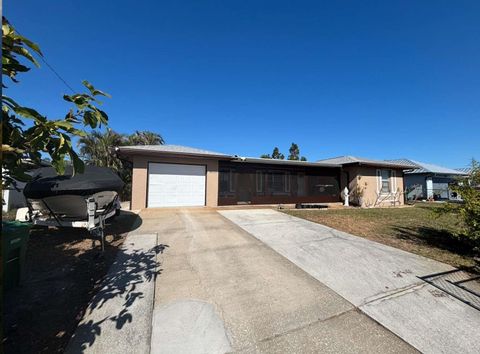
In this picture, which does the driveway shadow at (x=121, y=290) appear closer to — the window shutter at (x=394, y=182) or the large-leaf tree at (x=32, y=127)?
the large-leaf tree at (x=32, y=127)

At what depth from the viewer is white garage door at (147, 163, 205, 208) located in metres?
11.7

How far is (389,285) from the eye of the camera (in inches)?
152

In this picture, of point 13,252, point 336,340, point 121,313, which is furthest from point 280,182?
point 13,252

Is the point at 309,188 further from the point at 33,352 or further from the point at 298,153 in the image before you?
the point at 298,153

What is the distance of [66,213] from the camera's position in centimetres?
536

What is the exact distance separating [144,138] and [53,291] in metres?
19.2

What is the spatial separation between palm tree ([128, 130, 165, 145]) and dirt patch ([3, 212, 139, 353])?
15.4m

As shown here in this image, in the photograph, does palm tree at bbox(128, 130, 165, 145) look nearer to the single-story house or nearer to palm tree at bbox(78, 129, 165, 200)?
palm tree at bbox(78, 129, 165, 200)

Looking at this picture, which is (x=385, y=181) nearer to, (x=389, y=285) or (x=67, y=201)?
(x=389, y=285)

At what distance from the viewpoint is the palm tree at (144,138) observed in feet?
66.4

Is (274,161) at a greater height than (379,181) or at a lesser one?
greater

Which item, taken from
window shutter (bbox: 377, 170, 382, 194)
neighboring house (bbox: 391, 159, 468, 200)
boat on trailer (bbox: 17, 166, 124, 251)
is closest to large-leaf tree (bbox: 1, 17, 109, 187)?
boat on trailer (bbox: 17, 166, 124, 251)

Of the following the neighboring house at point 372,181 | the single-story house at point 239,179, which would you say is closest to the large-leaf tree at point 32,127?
the single-story house at point 239,179

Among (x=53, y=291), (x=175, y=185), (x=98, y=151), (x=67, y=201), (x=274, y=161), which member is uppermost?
(x=98, y=151)
